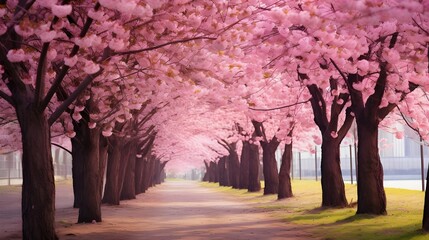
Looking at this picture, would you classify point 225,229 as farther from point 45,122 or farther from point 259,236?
point 45,122

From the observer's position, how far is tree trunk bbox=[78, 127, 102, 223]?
21.8 m

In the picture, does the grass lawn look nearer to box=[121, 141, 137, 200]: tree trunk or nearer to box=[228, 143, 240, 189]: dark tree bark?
box=[121, 141, 137, 200]: tree trunk

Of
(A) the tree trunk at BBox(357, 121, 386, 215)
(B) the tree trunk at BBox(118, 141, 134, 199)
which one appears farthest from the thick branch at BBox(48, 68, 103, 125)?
(B) the tree trunk at BBox(118, 141, 134, 199)

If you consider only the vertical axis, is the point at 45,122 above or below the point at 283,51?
below

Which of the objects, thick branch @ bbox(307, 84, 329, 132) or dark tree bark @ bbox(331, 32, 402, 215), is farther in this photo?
thick branch @ bbox(307, 84, 329, 132)

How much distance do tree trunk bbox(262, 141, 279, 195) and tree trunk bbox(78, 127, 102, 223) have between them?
21088mm

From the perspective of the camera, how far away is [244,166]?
182ft

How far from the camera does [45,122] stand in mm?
14680

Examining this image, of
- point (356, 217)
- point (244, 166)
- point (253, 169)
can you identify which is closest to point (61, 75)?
point (356, 217)

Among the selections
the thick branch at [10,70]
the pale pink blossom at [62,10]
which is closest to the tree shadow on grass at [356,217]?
the thick branch at [10,70]

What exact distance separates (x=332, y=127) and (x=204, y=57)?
358 inches

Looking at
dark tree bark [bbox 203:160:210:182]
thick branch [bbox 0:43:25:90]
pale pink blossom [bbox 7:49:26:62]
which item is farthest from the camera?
dark tree bark [bbox 203:160:210:182]

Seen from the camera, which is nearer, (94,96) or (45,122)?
(45,122)

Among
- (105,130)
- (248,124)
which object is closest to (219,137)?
(248,124)
